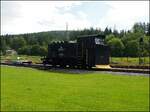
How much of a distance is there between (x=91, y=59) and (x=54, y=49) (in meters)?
10.1

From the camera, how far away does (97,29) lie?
600ft

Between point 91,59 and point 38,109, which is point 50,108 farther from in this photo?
point 91,59

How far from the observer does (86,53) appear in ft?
133

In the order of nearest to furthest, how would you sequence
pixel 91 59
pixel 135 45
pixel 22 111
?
pixel 22 111 < pixel 91 59 < pixel 135 45

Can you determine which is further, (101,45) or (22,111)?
(101,45)

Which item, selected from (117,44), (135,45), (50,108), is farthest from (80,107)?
(117,44)

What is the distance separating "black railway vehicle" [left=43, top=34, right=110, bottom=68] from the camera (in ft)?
131

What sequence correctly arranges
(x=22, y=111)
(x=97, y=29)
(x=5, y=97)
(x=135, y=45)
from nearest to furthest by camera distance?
1. (x=22, y=111)
2. (x=5, y=97)
3. (x=135, y=45)
4. (x=97, y=29)

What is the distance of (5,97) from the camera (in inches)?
518

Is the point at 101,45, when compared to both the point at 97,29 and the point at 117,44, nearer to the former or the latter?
the point at 117,44

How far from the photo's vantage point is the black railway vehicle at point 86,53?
1567 inches

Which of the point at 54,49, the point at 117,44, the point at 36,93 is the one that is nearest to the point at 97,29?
the point at 117,44

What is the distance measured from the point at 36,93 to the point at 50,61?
107 ft

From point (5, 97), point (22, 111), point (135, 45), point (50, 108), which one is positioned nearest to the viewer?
point (22, 111)
